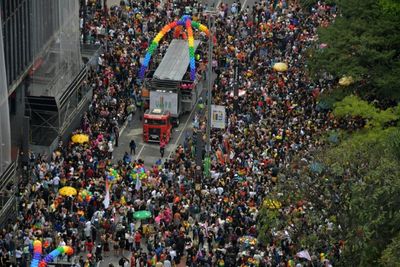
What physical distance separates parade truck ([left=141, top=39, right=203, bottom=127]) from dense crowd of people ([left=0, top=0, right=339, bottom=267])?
131 centimetres

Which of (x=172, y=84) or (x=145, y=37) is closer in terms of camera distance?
(x=172, y=84)

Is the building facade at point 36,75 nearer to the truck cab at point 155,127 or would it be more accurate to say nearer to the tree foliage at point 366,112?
the truck cab at point 155,127

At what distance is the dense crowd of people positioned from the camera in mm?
66938

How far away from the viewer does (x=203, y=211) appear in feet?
233

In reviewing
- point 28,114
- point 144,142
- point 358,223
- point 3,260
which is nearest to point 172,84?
point 144,142

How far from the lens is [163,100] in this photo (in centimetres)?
8444

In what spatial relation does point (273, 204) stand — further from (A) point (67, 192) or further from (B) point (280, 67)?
(B) point (280, 67)

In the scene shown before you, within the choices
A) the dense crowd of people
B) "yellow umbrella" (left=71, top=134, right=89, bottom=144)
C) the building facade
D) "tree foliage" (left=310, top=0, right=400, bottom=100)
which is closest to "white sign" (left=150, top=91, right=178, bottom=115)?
the dense crowd of people

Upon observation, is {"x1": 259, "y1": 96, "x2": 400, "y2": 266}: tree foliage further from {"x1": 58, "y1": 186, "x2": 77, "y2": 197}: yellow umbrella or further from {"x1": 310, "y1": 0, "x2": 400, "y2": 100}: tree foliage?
{"x1": 310, "y1": 0, "x2": 400, "y2": 100}: tree foliage

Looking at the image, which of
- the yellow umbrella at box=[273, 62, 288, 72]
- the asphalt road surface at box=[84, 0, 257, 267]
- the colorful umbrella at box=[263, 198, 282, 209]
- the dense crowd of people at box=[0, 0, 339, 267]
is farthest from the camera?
the yellow umbrella at box=[273, 62, 288, 72]

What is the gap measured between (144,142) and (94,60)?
30.4 ft

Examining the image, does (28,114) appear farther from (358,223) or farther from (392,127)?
(358,223)

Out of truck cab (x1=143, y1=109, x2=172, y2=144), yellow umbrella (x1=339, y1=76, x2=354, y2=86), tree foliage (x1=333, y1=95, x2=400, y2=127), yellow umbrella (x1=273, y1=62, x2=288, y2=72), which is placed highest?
tree foliage (x1=333, y1=95, x2=400, y2=127)

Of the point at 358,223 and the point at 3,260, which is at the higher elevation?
the point at 358,223
